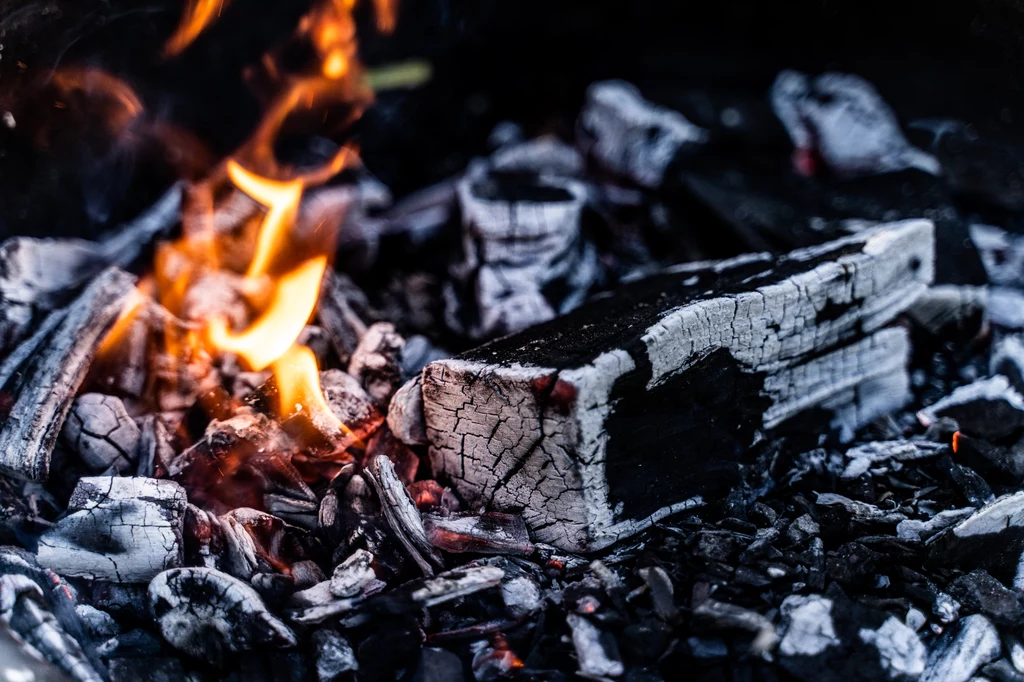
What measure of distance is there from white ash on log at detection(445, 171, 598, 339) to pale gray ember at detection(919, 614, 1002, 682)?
5.06 ft

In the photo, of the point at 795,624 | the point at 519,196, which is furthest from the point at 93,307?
the point at 795,624

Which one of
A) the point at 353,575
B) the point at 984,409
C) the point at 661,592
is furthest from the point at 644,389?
the point at 984,409

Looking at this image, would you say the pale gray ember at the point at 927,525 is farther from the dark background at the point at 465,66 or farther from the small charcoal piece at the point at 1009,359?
the dark background at the point at 465,66

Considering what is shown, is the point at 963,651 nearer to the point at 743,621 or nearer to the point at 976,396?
the point at 743,621

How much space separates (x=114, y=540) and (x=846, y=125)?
343cm

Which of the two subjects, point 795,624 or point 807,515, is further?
point 807,515

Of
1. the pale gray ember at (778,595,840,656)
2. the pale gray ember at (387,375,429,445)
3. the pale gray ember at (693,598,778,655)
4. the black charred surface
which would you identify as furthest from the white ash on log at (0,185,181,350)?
the pale gray ember at (778,595,840,656)

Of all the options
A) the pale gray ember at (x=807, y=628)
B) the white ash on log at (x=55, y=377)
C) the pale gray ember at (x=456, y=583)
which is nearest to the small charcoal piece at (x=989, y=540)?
the pale gray ember at (x=807, y=628)

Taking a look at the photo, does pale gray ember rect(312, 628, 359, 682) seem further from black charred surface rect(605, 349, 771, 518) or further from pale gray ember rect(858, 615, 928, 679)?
pale gray ember rect(858, 615, 928, 679)

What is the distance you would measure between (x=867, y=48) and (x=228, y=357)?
3.46 m

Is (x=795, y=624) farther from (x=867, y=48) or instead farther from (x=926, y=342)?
(x=867, y=48)

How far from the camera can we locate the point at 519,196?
9.51 ft

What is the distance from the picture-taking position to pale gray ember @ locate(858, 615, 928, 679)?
61.2 inches

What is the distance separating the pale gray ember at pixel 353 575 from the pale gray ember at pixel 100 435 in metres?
0.81
